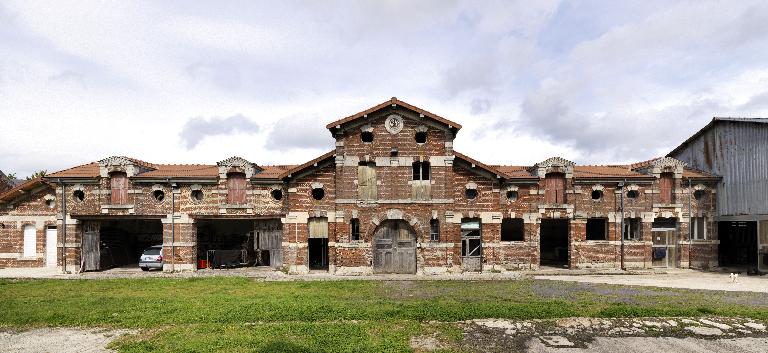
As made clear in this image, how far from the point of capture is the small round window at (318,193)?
87.1ft

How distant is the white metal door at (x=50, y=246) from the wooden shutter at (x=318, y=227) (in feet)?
58.1

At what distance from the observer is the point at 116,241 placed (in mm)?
31203

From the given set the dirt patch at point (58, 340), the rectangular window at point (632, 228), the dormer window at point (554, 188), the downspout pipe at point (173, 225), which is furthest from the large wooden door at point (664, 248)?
the downspout pipe at point (173, 225)

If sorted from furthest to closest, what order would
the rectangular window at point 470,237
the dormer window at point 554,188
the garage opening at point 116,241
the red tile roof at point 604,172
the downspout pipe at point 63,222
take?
the red tile roof at point 604,172 → the dormer window at point 554,188 → the garage opening at point 116,241 → the downspout pipe at point 63,222 → the rectangular window at point 470,237

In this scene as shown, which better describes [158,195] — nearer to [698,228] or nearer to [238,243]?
[238,243]

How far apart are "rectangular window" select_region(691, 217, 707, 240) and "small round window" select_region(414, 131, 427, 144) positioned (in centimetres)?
1829

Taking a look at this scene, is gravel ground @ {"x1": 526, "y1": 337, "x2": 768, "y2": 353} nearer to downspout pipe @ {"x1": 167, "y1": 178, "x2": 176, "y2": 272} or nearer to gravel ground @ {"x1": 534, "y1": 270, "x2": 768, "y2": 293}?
gravel ground @ {"x1": 534, "y1": 270, "x2": 768, "y2": 293}

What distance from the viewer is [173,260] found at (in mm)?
27266

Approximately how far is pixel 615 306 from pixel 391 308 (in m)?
7.78

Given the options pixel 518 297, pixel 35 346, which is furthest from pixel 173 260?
pixel 518 297

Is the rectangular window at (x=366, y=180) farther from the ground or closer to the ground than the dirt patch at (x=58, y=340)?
farther from the ground

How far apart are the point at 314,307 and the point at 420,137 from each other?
13.5 metres

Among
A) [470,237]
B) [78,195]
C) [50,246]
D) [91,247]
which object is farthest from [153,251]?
[470,237]

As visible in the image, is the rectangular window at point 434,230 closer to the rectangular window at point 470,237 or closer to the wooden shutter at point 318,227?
the rectangular window at point 470,237
